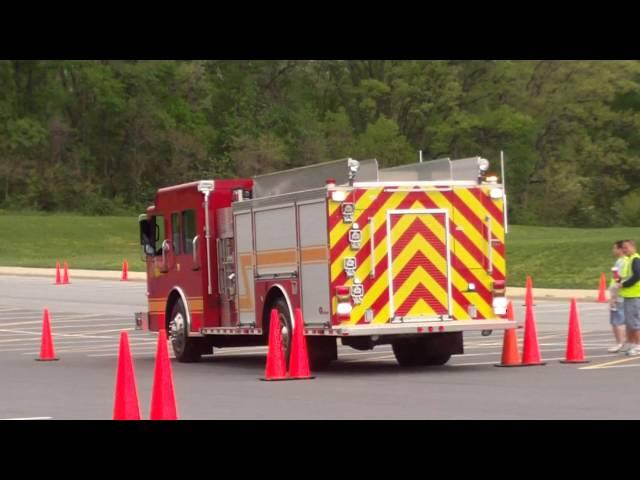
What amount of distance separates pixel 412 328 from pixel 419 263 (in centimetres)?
89

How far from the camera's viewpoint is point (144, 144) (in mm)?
90312

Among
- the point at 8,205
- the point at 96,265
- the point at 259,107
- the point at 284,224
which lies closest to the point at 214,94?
the point at 259,107

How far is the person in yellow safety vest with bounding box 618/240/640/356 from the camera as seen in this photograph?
19953 mm

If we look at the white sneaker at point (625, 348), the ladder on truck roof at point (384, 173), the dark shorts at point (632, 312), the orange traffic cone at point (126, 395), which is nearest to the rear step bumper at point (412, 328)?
the ladder on truck roof at point (384, 173)

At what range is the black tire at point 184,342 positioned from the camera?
21.4m

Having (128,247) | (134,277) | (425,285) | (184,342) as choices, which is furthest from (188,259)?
(128,247)

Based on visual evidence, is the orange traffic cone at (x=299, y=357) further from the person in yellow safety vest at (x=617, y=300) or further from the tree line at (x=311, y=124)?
the tree line at (x=311, y=124)

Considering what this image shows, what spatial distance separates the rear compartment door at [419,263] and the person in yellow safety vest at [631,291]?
123 inches

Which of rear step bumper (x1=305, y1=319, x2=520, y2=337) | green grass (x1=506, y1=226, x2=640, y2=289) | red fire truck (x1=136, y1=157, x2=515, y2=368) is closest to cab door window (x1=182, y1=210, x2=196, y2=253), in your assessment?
red fire truck (x1=136, y1=157, x2=515, y2=368)

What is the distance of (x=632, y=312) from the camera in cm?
2008

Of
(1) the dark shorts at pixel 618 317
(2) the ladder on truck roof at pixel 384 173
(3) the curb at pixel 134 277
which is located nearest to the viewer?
(2) the ladder on truck roof at pixel 384 173

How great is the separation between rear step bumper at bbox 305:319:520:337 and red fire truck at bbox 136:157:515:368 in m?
0.01

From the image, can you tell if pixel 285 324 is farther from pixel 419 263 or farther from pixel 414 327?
pixel 419 263

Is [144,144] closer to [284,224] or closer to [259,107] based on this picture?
[259,107]
